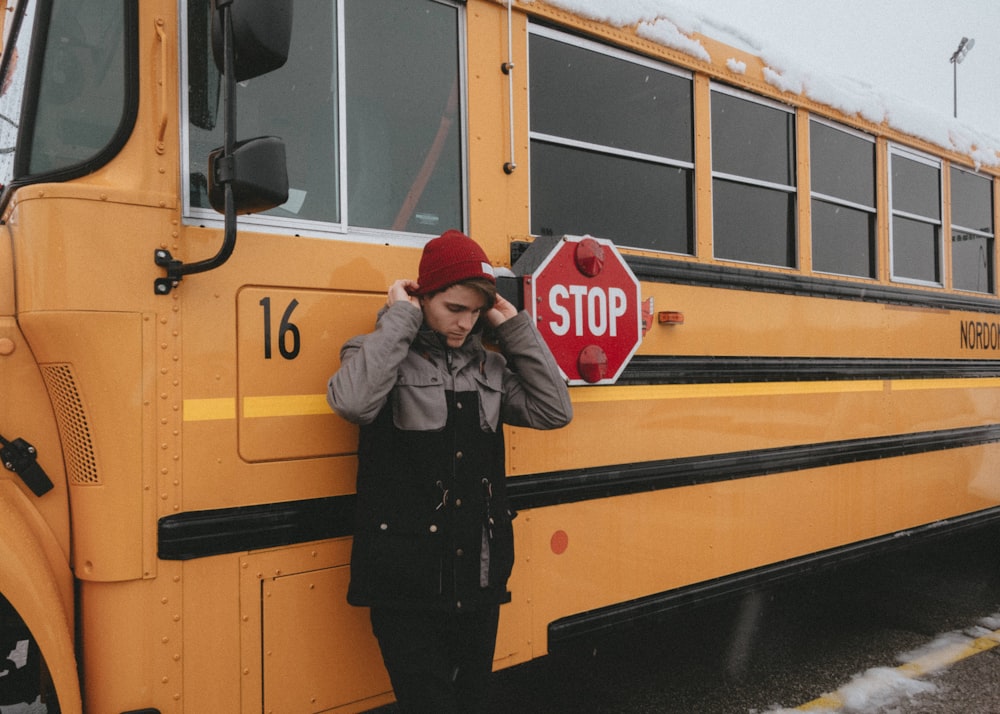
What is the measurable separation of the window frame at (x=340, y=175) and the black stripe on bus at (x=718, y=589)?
1266 mm

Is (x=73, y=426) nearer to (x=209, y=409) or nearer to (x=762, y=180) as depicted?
(x=209, y=409)

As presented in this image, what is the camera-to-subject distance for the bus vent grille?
167 centimetres

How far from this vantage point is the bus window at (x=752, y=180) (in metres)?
2.88

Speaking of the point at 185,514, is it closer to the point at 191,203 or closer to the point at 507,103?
the point at 191,203

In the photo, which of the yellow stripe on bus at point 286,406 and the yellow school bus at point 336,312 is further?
the yellow stripe on bus at point 286,406

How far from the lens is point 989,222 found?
13.8 feet

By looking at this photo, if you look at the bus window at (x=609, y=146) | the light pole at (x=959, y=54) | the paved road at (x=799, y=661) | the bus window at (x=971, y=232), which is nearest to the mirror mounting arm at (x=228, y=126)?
the bus window at (x=609, y=146)

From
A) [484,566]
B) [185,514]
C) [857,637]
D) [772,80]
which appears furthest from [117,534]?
[857,637]

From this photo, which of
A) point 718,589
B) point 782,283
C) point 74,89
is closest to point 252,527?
point 74,89

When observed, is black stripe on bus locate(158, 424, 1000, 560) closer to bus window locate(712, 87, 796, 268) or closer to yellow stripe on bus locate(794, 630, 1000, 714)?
bus window locate(712, 87, 796, 268)

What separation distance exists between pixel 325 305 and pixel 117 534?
2.27ft

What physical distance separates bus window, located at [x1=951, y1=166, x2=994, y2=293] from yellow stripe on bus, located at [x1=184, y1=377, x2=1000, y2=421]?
54 cm

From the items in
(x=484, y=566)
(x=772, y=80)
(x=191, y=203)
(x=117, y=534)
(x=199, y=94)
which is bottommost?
(x=484, y=566)

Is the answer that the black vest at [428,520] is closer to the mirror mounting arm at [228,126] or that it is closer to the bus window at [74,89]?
the mirror mounting arm at [228,126]
